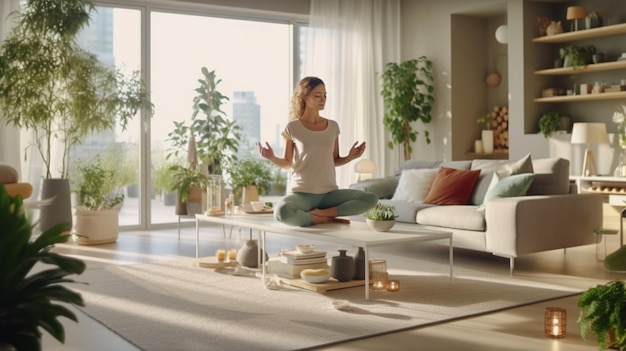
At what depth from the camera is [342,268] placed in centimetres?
423

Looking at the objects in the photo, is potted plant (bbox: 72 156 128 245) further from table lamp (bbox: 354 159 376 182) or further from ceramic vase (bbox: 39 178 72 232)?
table lamp (bbox: 354 159 376 182)

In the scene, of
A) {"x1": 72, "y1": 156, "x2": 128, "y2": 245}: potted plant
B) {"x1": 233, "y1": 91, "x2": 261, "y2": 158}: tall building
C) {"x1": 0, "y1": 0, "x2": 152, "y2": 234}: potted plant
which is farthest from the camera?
{"x1": 233, "y1": 91, "x2": 261, "y2": 158}: tall building

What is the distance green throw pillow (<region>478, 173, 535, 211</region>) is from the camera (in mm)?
4957

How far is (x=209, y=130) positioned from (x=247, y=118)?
590mm

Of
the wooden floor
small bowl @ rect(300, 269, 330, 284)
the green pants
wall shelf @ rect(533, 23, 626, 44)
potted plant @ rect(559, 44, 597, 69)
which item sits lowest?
the wooden floor

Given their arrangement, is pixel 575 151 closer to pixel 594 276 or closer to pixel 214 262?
pixel 594 276

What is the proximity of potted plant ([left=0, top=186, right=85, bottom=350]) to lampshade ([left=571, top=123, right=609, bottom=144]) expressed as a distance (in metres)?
5.92

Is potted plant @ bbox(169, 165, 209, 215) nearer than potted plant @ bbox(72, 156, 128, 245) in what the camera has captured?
No

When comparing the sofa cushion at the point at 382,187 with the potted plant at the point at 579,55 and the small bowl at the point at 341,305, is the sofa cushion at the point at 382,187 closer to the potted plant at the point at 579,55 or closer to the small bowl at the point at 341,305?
the potted plant at the point at 579,55

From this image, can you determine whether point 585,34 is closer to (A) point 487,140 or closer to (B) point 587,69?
(B) point 587,69

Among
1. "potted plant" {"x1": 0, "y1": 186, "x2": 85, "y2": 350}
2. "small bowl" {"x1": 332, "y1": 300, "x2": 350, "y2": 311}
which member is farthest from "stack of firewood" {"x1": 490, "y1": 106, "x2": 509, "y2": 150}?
"potted plant" {"x1": 0, "y1": 186, "x2": 85, "y2": 350}

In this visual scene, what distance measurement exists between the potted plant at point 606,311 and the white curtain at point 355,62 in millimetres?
6008

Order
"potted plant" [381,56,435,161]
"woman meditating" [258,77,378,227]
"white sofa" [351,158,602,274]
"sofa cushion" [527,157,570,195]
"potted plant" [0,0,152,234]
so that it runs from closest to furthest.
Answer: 1. "woman meditating" [258,77,378,227]
2. "white sofa" [351,158,602,274]
3. "sofa cushion" [527,157,570,195]
4. "potted plant" [0,0,152,234]
5. "potted plant" [381,56,435,161]

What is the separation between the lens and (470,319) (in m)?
3.46
